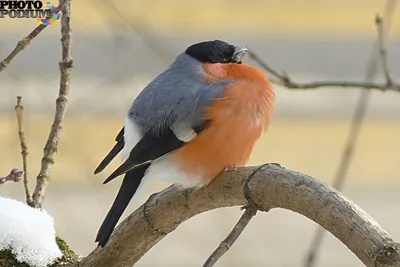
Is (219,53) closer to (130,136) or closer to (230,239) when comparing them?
(130,136)

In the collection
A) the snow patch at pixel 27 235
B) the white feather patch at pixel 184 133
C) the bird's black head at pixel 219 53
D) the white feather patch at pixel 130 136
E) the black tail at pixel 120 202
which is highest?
the bird's black head at pixel 219 53

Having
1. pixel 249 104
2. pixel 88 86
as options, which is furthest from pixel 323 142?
pixel 249 104

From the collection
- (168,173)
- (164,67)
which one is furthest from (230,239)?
(164,67)

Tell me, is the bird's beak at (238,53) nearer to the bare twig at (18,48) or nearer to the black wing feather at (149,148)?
the black wing feather at (149,148)

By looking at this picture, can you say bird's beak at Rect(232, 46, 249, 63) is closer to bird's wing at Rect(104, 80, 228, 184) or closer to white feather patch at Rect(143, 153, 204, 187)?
bird's wing at Rect(104, 80, 228, 184)

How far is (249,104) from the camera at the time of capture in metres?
1.30

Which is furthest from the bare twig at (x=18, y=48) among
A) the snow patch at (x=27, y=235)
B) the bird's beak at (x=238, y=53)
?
the bird's beak at (x=238, y=53)

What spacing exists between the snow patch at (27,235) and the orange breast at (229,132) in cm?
24

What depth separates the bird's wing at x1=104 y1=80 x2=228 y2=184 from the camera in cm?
119

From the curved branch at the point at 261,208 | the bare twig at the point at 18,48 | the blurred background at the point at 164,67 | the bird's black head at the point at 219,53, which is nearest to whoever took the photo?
the curved branch at the point at 261,208

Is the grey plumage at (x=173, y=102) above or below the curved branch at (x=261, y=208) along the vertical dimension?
above

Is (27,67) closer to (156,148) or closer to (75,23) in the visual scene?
(75,23)

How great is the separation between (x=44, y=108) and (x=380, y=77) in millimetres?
1264

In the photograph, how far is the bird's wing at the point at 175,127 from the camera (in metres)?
1.19
